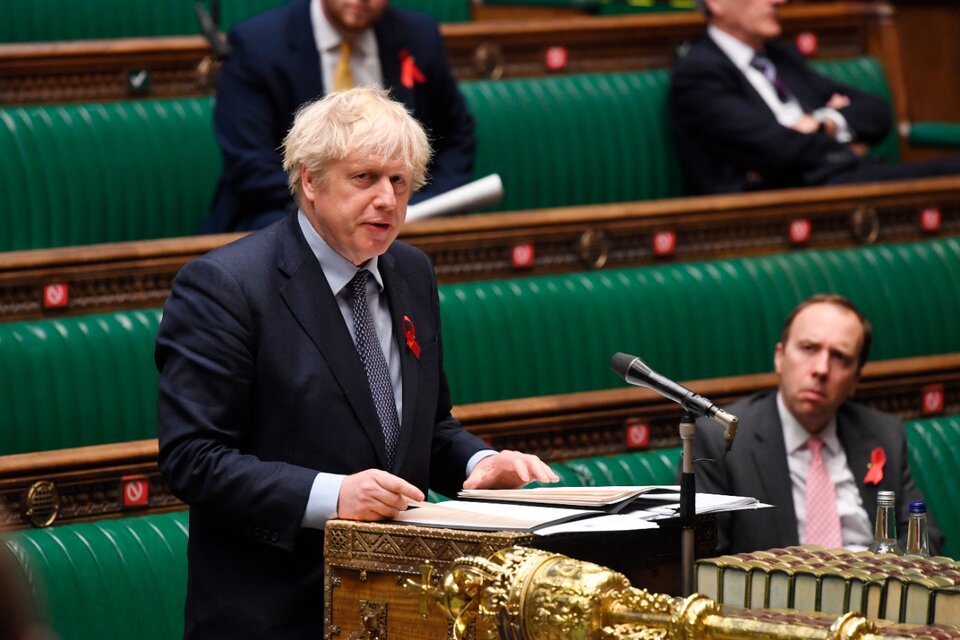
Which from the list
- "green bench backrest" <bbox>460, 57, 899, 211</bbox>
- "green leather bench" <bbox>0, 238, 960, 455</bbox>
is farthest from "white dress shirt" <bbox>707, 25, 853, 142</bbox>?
"green leather bench" <bbox>0, 238, 960, 455</bbox>

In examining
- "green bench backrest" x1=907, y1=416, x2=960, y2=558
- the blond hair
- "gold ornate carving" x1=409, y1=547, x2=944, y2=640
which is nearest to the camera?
"gold ornate carving" x1=409, y1=547, x2=944, y2=640

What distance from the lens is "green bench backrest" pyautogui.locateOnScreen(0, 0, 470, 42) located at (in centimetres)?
265

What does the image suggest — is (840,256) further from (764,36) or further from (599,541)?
(599,541)

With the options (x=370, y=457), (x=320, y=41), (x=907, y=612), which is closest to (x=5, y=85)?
(x=320, y=41)

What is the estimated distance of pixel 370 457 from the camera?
1.19 m

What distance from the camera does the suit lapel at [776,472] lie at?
176cm

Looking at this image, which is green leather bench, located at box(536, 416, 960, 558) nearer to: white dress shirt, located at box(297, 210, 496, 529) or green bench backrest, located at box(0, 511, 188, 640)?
green bench backrest, located at box(0, 511, 188, 640)

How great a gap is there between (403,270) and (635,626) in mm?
418

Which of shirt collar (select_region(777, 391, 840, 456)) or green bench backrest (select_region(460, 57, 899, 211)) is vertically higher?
green bench backrest (select_region(460, 57, 899, 211))

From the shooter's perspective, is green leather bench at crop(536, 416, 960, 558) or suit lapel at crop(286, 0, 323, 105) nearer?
green leather bench at crop(536, 416, 960, 558)

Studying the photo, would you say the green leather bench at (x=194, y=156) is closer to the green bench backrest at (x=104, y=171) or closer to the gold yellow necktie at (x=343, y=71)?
the green bench backrest at (x=104, y=171)

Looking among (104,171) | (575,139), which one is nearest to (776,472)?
(575,139)

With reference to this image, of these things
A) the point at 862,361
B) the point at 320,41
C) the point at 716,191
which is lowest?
the point at 862,361

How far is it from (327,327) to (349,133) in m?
0.14
